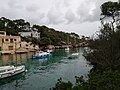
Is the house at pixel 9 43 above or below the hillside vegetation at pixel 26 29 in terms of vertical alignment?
below

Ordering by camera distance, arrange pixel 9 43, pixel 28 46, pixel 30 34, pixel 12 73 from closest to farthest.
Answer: pixel 12 73 → pixel 9 43 → pixel 28 46 → pixel 30 34

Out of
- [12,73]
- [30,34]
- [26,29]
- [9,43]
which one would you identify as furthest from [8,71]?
[26,29]

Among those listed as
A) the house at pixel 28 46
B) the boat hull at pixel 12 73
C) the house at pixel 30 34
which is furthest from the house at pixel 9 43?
the boat hull at pixel 12 73

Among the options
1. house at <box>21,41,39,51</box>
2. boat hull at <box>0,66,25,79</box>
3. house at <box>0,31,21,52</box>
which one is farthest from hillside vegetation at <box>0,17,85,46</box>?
boat hull at <box>0,66,25,79</box>

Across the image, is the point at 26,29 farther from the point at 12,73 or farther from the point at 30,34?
the point at 12,73

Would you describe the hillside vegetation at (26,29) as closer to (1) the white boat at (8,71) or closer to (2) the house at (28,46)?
(2) the house at (28,46)

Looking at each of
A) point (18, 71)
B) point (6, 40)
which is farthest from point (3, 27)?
point (18, 71)

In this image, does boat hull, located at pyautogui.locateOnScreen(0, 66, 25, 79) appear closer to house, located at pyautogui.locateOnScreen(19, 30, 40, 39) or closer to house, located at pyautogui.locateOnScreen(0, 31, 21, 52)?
house, located at pyautogui.locateOnScreen(0, 31, 21, 52)

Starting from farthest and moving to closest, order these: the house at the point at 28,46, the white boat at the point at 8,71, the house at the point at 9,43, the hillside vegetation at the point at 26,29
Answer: the hillside vegetation at the point at 26,29
the house at the point at 28,46
the house at the point at 9,43
the white boat at the point at 8,71

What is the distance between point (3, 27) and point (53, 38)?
2812 cm

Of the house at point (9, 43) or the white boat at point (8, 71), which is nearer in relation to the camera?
the white boat at point (8, 71)

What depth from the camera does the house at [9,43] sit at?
72.4m

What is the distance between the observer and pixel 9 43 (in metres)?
75.0

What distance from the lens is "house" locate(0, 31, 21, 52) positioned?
72.4 meters
